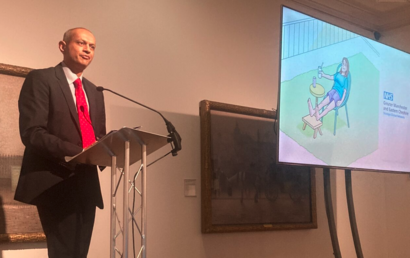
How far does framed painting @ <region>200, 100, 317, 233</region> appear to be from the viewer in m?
2.91

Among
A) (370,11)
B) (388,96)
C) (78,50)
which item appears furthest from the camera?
(370,11)

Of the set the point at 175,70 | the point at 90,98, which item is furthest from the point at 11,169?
the point at 175,70

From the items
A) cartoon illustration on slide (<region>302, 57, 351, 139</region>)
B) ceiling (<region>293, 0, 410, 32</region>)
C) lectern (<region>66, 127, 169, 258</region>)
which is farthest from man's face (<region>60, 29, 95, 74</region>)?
ceiling (<region>293, 0, 410, 32</region>)

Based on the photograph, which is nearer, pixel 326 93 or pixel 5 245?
pixel 5 245

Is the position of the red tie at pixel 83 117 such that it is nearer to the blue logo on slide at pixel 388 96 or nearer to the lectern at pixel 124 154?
the lectern at pixel 124 154

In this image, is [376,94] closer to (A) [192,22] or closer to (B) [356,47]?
(B) [356,47]

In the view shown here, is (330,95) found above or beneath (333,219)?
above

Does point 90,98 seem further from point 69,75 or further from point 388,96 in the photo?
point 388,96

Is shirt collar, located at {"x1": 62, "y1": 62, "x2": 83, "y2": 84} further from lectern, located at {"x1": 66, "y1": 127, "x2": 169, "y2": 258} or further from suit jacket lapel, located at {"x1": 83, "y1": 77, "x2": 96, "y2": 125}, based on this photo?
lectern, located at {"x1": 66, "y1": 127, "x2": 169, "y2": 258}

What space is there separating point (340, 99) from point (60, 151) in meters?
1.86

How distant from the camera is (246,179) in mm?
3086

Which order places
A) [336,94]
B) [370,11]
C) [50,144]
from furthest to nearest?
1. [370,11]
2. [336,94]
3. [50,144]

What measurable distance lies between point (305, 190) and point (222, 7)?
1481 mm

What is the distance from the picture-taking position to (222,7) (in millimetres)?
3195
